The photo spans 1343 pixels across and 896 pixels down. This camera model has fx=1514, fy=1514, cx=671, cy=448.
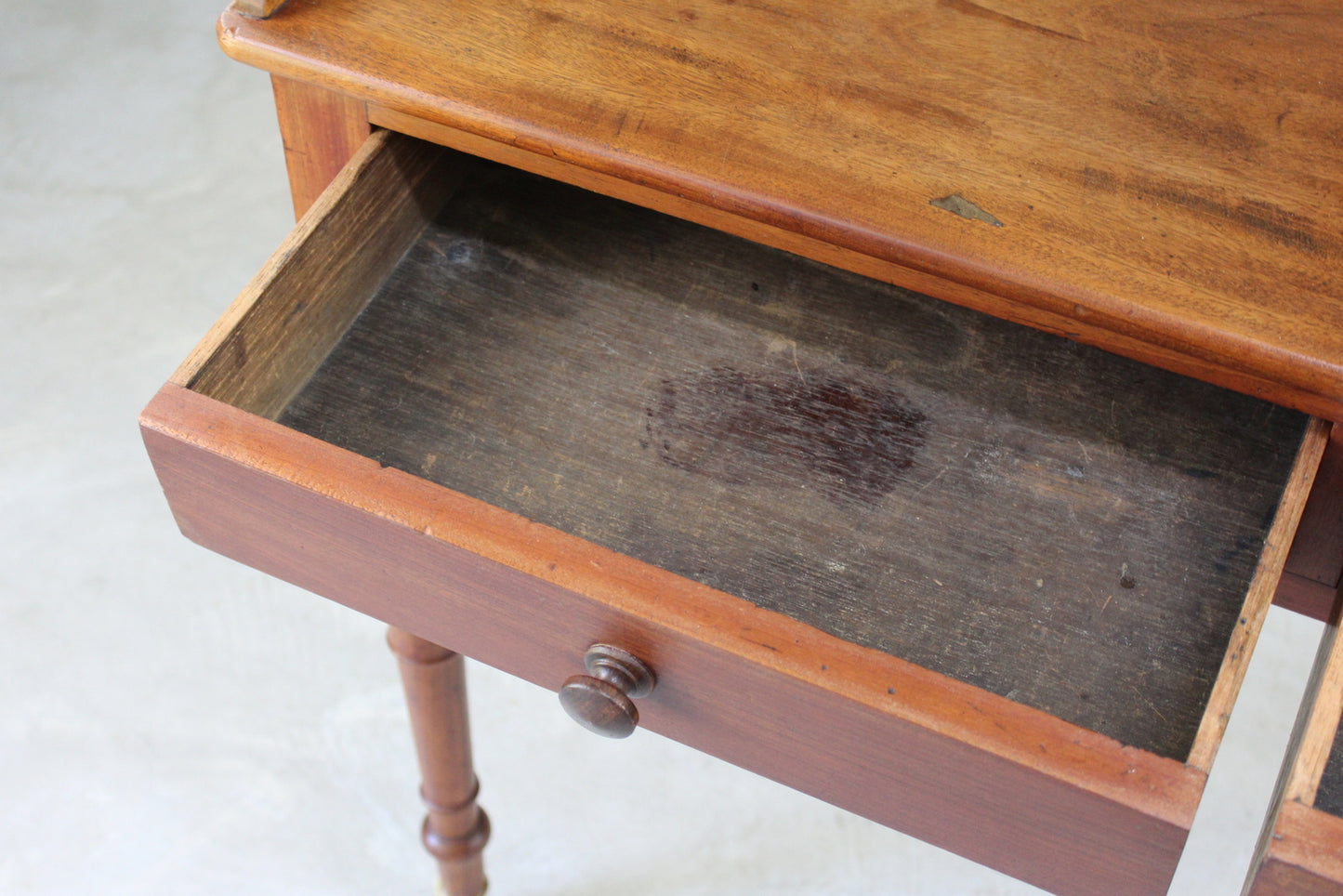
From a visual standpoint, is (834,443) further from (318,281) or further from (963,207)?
(318,281)

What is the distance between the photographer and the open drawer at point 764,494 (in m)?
0.68

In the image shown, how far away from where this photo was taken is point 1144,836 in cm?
64

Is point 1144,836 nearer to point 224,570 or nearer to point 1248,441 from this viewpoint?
point 1248,441

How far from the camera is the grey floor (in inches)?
50.2

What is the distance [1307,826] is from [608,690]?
31 centimetres

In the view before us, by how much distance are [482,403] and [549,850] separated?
0.57 m

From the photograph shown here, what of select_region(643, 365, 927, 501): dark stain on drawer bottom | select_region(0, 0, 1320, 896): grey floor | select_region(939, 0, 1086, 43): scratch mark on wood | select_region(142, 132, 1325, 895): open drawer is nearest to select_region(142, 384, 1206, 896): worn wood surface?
select_region(142, 132, 1325, 895): open drawer

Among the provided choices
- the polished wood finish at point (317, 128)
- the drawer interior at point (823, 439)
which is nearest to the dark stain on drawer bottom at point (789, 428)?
the drawer interior at point (823, 439)

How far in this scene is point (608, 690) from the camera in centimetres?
72

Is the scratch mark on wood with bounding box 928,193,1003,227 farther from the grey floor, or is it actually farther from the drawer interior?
the grey floor

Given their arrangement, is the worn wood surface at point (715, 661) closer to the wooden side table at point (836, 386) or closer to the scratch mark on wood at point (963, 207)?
the wooden side table at point (836, 386)

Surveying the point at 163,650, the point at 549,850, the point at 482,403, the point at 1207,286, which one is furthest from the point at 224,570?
the point at 1207,286

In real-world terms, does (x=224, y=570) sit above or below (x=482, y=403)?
below

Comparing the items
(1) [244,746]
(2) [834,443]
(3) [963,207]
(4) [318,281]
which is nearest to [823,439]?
(2) [834,443]
